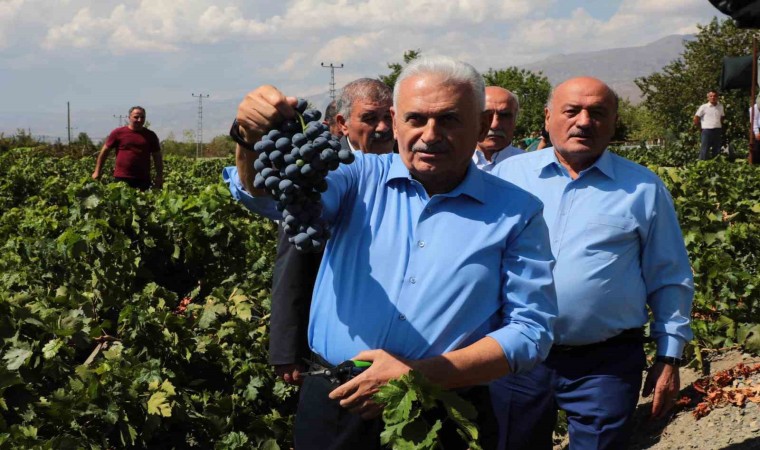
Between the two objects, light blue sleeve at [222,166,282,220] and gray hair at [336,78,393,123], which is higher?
gray hair at [336,78,393,123]

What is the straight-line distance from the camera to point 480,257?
253 centimetres

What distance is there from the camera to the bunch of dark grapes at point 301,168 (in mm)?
2045

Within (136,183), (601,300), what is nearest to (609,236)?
(601,300)

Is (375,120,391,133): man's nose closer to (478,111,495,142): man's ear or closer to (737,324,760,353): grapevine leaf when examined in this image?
(478,111,495,142): man's ear

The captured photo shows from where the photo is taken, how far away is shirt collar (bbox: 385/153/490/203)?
260cm

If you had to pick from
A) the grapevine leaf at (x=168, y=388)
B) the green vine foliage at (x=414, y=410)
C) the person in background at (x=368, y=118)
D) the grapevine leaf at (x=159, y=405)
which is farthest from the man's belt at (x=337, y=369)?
the person in background at (x=368, y=118)

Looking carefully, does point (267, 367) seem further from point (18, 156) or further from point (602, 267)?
point (18, 156)

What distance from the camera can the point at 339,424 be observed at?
2.66 m

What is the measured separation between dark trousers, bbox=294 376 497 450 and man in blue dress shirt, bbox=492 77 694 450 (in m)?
1.05

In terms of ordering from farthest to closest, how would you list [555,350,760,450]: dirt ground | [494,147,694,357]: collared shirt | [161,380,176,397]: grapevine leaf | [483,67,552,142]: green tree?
[483,67,552,142]: green tree < [555,350,760,450]: dirt ground < [161,380,176,397]: grapevine leaf < [494,147,694,357]: collared shirt

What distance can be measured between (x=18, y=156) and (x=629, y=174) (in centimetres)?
1641

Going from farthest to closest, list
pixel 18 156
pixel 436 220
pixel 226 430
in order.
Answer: pixel 18 156
pixel 226 430
pixel 436 220

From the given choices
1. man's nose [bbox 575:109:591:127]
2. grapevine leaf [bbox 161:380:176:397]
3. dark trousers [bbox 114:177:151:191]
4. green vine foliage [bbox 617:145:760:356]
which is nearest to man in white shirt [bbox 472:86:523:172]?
man's nose [bbox 575:109:591:127]

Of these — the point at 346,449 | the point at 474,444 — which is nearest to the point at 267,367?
the point at 346,449
